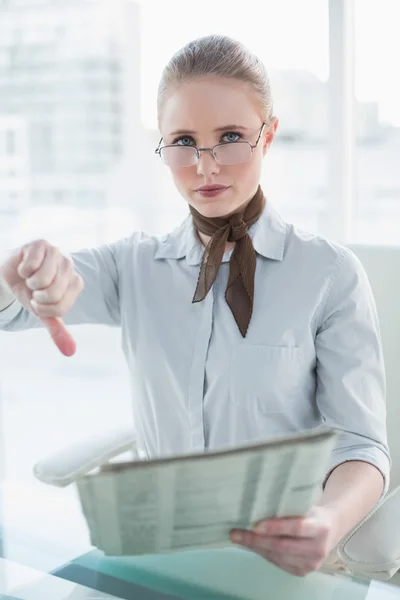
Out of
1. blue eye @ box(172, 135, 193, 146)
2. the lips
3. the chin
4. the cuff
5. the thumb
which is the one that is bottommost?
the cuff

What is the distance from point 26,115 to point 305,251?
4604 millimetres

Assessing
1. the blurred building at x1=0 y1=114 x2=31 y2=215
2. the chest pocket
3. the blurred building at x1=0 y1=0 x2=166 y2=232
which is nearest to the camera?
the chest pocket

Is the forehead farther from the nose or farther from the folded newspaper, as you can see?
the folded newspaper

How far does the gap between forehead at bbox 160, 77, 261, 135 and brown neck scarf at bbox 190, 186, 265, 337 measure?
0.22m

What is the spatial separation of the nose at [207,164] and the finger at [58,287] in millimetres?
343

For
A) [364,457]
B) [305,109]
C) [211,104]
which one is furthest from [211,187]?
[305,109]

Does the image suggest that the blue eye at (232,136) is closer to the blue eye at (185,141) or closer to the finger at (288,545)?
the blue eye at (185,141)

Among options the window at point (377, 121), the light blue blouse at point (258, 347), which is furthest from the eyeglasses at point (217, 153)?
the window at point (377, 121)

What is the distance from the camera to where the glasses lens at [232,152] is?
4.40 feet

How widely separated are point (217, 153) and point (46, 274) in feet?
1.39

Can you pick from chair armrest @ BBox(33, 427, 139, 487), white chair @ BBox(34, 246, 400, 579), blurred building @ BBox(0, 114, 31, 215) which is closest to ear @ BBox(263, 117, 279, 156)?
white chair @ BBox(34, 246, 400, 579)

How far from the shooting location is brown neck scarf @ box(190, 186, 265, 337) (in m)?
1.45

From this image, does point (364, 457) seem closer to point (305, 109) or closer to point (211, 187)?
point (211, 187)

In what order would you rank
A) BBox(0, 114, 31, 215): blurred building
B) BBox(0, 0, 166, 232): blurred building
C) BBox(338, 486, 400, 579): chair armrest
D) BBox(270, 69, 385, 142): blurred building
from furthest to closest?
BBox(0, 114, 31, 215): blurred building
BBox(0, 0, 166, 232): blurred building
BBox(270, 69, 385, 142): blurred building
BBox(338, 486, 400, 579): chair armrest
